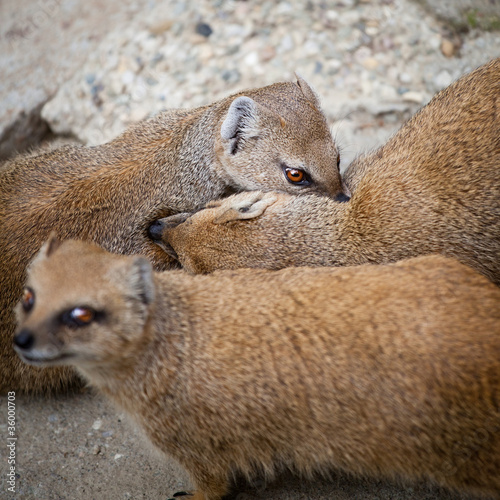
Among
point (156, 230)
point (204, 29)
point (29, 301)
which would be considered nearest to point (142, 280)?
point (29, 301)

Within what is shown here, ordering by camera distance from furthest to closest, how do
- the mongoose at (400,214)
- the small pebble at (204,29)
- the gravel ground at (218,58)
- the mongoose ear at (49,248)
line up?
1. the small pebble at (204,29)
2. the gravel ground at (218,58)
3. the mongoose at (400,214)
4. the mongoose ear at (49,248)

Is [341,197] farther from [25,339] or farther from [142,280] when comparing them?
[25,339]

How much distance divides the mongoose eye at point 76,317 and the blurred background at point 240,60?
3.11 meters

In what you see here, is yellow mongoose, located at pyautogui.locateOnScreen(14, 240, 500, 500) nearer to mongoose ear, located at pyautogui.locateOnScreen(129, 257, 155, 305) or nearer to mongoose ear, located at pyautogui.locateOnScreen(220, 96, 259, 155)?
mongoose ear, located at pyautogui.locateOnScreen(129, 257, 155, 305)

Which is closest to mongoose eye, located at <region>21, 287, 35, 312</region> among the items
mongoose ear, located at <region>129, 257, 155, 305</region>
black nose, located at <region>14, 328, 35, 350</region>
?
black nose, located at <region>14, 328, 35, 350</region>

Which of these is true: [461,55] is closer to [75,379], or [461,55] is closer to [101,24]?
[101,24]

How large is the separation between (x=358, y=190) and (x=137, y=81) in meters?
2.97

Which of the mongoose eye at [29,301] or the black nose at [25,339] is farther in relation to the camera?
the mongoose eye at [29,301]

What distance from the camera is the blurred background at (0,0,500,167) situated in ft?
17.3

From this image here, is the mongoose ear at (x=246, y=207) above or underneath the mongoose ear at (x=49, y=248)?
underneath

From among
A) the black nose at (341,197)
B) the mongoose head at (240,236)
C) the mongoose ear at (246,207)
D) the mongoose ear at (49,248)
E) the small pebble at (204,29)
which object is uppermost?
the mongoose ear at (49,248)

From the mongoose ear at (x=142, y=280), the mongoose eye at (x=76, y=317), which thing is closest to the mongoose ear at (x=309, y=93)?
the mongoose ear at (x=142, y=280)

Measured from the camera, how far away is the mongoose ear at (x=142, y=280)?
104 inches

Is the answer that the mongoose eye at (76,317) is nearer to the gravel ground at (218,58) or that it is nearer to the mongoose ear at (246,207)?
the mongoose ear at (246,207)
